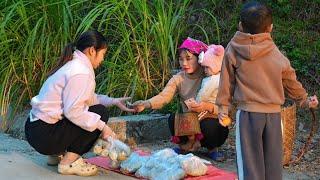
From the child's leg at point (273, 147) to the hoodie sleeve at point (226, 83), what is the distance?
0.27 m

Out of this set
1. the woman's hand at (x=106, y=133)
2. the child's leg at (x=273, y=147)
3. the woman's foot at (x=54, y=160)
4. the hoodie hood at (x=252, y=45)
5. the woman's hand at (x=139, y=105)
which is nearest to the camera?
the hoodie hood at (x=252, y=45)

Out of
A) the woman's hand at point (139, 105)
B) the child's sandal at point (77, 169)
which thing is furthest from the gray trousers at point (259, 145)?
the woman's hand at point (139, 105)

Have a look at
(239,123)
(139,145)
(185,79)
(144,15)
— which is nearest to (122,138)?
(139,145)

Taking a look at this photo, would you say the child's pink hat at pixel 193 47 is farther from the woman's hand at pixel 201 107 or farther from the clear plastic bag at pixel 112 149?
the clear plastic bag at pixel 112 149

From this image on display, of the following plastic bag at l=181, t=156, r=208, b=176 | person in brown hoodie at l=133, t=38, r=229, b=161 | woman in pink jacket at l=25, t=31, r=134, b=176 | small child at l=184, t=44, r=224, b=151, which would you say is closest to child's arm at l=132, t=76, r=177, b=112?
person in brown hoodie at l=133, t=38, r=229, b=161

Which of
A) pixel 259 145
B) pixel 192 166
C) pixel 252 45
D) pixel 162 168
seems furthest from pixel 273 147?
pixel 162 168

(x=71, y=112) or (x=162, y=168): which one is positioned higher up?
(x=71, y=112)

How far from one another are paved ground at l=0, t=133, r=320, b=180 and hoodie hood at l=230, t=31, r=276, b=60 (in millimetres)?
1292

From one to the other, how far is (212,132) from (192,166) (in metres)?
0.63

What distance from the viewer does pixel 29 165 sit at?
4.99 metres

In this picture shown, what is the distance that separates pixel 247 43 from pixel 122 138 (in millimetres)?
2109

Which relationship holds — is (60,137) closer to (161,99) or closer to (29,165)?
(29,165)

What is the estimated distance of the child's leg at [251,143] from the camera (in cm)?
389

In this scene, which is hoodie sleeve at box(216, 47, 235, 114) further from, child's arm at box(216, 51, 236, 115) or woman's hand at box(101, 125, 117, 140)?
woman's hand at box(101, 125, 117, 140)
